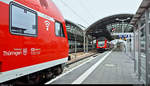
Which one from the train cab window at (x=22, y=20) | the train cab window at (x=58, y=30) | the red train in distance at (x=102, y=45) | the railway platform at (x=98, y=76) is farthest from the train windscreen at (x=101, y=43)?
the train cab window at (x=22, y=20)

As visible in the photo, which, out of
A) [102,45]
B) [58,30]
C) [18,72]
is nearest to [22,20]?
[18,72]

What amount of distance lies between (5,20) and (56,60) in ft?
9.40

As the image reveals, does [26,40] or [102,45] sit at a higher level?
[26,40]

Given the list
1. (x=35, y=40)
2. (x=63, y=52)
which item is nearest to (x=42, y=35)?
(x=35, y=40)

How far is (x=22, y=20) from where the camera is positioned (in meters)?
3.72


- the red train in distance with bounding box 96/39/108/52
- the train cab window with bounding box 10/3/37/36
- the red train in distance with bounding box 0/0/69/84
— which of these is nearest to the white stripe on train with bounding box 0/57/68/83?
the red train in distance with bounding box 0/0/69/84

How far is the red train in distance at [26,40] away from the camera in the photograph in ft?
10.2

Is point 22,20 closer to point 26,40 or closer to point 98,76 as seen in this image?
point 26,40

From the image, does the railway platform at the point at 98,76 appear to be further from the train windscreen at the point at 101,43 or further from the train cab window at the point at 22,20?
the train windscreen at the point at 101,43

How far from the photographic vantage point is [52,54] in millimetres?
5164

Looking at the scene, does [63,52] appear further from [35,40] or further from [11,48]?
[11,48]

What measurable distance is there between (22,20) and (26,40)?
55cm

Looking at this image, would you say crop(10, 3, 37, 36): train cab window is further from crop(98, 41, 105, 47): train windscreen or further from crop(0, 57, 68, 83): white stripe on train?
crop(98, 41, 105, 47): train windscreen

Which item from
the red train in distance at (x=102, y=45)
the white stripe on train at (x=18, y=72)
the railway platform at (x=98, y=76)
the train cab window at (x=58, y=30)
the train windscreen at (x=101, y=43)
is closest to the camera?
the white stripe on train at (x=18, y=72)
